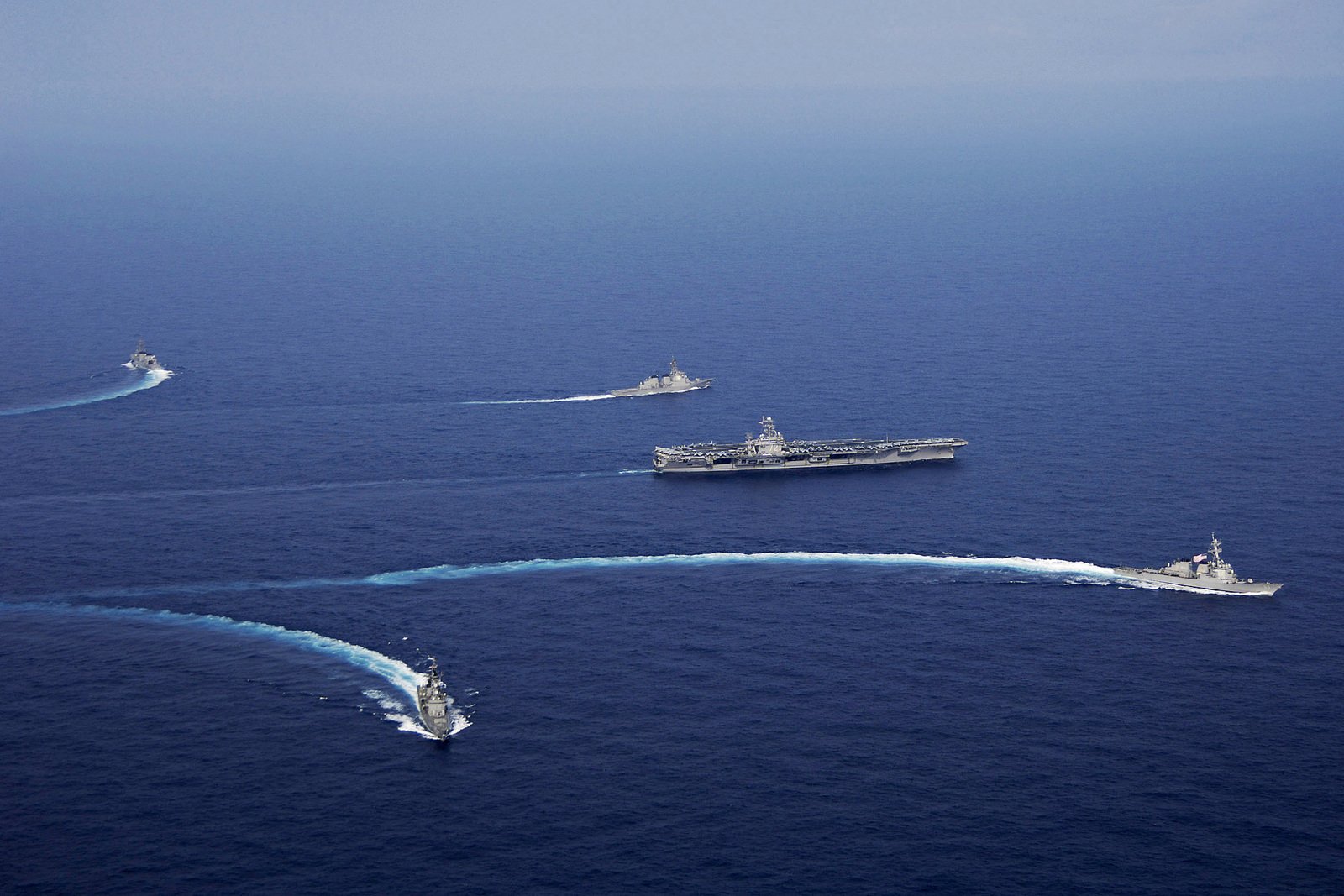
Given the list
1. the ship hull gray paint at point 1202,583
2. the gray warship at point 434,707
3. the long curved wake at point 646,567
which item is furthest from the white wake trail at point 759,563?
the gray warship at point 434,707

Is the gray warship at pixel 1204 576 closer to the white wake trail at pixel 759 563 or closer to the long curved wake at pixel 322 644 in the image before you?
the white wake trail at pixel 759 563

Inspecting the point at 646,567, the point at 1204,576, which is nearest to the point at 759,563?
the point at 646,567

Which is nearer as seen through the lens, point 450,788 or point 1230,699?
point 450,788

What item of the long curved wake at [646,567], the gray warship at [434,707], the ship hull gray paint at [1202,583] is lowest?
the gray warship at [434,707]

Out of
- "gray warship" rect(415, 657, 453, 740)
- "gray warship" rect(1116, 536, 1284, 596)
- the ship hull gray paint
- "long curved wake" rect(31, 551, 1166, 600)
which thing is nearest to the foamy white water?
"long curved wake" rect(31, 551, 1166, 600)

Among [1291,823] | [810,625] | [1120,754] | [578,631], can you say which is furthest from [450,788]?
[1291,823]

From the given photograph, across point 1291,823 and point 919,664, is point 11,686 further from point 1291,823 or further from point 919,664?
point 1291,823

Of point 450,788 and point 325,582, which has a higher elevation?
point 325,582
